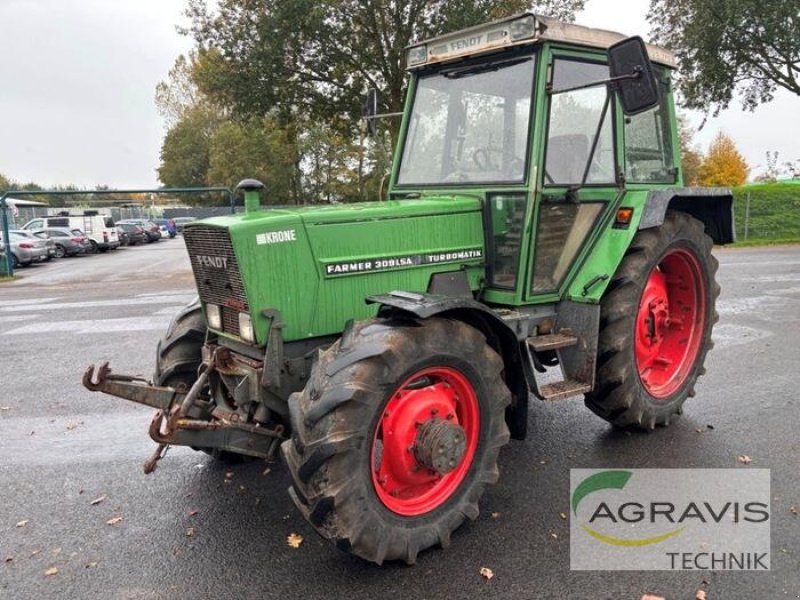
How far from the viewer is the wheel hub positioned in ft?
10.1

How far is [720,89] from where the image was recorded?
2186 centimetres

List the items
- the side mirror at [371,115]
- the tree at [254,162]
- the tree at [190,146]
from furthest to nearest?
1. the tree at [190,146]
2. the tree at [254,162]
3. the side mirror at [371,115]

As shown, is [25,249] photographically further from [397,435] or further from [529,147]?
[397,435]

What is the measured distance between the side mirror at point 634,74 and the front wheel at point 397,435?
5.11 ft

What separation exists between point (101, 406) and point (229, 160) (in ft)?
132

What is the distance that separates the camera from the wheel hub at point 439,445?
3.09m

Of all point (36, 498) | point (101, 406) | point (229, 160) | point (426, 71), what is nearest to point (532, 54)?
point (426, 71)

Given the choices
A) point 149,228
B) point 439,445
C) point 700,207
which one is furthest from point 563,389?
point 149,228

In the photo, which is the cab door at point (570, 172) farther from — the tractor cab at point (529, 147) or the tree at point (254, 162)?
the tree at point (254, 162)

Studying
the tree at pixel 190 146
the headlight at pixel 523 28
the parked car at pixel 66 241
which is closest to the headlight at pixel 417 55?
the headlight at pixel 523 28

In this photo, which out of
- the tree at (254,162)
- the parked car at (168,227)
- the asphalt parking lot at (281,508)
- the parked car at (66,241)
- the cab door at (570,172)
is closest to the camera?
the asphalt parking lot at (281,508)

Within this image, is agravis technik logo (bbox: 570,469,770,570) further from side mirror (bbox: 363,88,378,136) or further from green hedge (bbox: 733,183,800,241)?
green hedge (bbox: 733,183,800,241)

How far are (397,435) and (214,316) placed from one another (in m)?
1.39

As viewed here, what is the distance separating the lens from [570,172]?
4.09m
